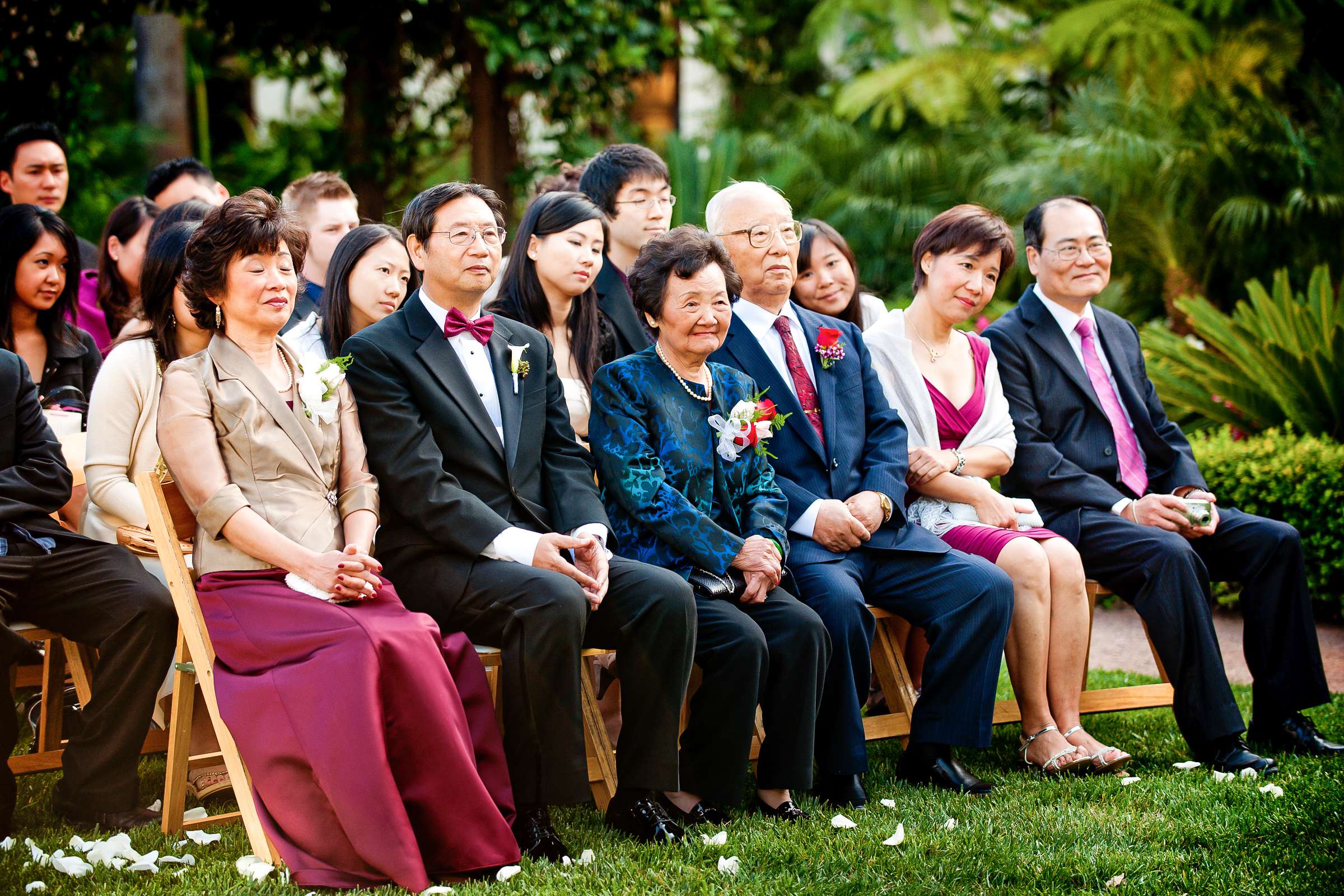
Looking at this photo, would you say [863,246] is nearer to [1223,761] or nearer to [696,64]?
[696,64]

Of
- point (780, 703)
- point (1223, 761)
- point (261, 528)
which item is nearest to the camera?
point (261, 528)

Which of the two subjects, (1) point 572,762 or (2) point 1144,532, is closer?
(1) point 572,762

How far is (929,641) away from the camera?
471 cm

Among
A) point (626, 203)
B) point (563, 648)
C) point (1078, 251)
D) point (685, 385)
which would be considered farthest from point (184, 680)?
point (1078, 251)

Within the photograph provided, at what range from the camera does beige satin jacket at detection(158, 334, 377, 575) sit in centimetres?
391

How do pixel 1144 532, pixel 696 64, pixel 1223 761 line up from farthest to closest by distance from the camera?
pixel 696 64, pixel 1144 532, pixel 1223 761

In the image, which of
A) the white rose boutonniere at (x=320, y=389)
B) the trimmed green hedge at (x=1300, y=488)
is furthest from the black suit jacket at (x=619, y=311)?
the trimmed green hedge at (x=1300, y=488)

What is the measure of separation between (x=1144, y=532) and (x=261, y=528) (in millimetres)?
3334

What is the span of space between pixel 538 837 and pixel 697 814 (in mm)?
578

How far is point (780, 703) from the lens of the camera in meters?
4.30

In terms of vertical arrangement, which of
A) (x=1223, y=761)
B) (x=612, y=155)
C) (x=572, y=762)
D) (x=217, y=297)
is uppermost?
(x=612, y=155)

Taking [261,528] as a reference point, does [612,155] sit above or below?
above

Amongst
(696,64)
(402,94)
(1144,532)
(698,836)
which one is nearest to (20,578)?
(698,836)

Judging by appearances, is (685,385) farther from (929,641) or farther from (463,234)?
(929,641)
